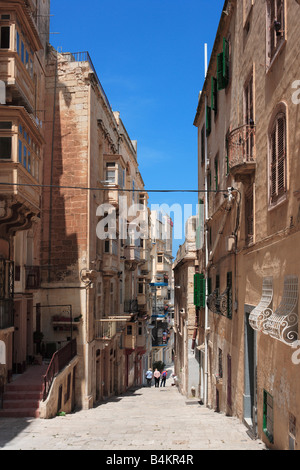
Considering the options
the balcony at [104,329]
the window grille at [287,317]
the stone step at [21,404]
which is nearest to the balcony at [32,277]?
the balcony at [104,329]

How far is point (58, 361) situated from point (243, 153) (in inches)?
393

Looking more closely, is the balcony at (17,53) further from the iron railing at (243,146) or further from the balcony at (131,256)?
the balcony at (131,256)

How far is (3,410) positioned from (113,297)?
1442cm

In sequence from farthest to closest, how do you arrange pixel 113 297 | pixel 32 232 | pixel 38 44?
pixel 113 297, pixel 32 232, pixel 38 44

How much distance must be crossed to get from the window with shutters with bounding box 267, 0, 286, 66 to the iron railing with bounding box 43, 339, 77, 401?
11.4 m

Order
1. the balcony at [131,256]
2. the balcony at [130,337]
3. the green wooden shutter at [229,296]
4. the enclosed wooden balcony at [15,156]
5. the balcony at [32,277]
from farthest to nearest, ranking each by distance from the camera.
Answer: the balcony at [131,256] < the balcony at [130,337] < the balcony at [32,277] < the green wooden shutter at [229,296] < the enclosed wooden balcony at [15,156]

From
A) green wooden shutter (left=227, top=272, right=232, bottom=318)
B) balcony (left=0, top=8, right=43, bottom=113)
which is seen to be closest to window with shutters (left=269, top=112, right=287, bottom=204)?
green wooden shutter (left=227, top=272, right=232, bottom=318)

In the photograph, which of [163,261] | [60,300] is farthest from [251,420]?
[163,261]

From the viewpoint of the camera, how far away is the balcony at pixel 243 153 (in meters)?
12.4

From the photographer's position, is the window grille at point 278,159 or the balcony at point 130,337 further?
the balcony at point 130,337

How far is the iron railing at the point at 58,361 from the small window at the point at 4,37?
32.9 ft

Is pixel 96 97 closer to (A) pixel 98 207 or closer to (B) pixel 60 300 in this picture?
(A) pixel 98 207

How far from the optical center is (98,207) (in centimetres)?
2411

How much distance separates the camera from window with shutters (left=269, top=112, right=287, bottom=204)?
9695 mm
